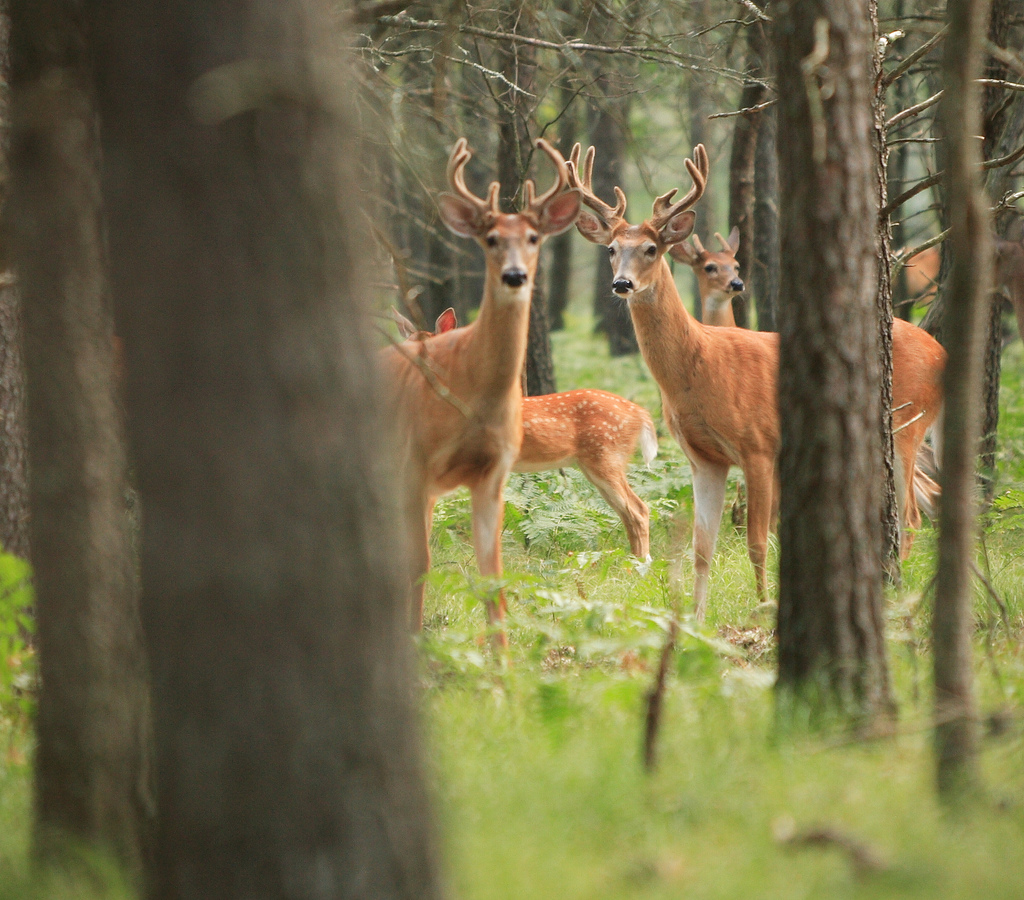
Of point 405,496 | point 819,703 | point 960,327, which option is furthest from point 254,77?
point 405,496

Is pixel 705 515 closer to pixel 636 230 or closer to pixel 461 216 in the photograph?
pixel 636 230

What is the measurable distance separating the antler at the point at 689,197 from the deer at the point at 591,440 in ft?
5.49

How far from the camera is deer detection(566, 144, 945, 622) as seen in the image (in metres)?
6.97

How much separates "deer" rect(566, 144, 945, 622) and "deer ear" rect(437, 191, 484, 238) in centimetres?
149

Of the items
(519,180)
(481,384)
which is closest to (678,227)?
(519,180)

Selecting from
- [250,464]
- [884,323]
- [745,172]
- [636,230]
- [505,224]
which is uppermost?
[745,172]

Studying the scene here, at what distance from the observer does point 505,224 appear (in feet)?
18.3

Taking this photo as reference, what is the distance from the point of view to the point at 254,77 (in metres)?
2.20

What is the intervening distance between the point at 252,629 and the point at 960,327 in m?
2.09

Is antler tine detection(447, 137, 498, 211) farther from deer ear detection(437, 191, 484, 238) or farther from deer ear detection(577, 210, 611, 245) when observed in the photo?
deer ear detection(577, 210, 611, 245)

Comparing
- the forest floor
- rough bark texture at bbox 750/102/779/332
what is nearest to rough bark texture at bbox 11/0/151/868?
the forest floor

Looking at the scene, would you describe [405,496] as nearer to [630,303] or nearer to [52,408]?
[630,303]

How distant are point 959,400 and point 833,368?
525mm

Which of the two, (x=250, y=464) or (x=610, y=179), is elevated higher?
(x=610, y=179)
